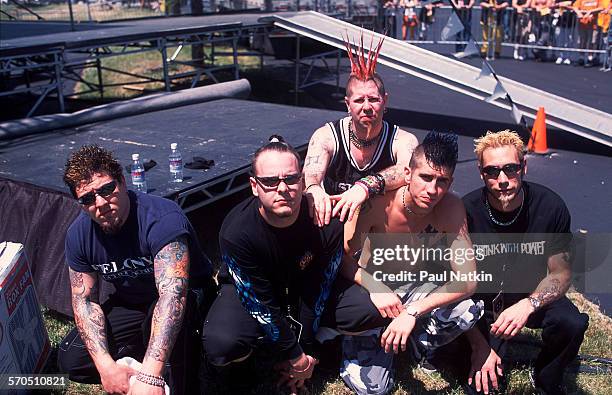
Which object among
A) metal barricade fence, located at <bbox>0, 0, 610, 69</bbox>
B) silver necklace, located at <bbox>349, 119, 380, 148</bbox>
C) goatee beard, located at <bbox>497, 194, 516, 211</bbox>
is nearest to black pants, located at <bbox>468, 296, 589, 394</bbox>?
goatee beard, located at <bbox>497, 194, 516, 211</bbox>

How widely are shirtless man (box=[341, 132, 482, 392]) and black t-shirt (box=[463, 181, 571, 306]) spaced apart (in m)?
0.14

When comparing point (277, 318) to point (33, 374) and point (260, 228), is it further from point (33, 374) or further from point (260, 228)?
point (33, 374)

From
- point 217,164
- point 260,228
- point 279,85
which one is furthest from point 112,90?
point 260,228

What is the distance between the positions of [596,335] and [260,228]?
89.1 inches

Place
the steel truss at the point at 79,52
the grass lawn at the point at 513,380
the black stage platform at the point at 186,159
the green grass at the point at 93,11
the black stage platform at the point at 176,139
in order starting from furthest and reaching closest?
the green grass at the point at 93,11, the steel truss at the point at 79,52, the black stage platform at the point at 176,139, the black stage platform at the point at 186,159, the grass lawn at the point at 513,380

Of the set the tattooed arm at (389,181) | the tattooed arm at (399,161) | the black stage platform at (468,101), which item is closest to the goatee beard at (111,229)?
the tattooed arm at (389,181)

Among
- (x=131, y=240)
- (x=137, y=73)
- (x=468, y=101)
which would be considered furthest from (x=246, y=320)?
(x=137, y=73)

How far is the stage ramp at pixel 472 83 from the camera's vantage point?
23.4ft

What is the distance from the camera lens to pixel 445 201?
2863 mm

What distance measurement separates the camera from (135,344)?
2994mm

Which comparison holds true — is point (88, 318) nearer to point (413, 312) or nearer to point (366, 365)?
point (366, 365)

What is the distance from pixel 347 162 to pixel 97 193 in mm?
1520

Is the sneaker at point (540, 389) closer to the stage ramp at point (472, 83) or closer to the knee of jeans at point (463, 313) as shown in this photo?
the knee of jeans at point (463, 313)

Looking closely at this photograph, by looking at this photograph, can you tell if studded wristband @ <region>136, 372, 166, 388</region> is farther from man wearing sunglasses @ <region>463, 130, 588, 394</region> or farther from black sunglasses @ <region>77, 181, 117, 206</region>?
man wearing sunglasses @ <region>463, 130, 588, 394</region>
